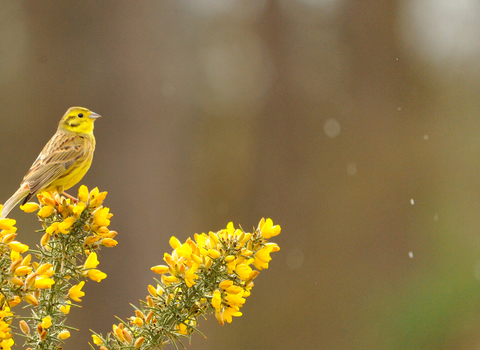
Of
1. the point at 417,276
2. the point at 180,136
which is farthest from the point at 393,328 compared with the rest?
the point at 180,136

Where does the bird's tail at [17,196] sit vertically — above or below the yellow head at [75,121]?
below

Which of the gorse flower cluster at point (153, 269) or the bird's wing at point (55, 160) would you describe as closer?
the gorse flower cluster at point (153, 269)

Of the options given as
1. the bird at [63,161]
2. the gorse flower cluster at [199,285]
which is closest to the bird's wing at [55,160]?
the bird at [63,161]

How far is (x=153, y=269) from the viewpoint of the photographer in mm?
635

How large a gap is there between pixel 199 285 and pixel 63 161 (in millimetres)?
628

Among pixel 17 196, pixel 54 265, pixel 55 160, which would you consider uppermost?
pixel 55 160

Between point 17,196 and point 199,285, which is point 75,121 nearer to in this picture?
point 17,196

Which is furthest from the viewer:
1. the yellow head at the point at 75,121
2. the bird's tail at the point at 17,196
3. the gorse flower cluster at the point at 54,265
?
the yellow head at the point at 75,121

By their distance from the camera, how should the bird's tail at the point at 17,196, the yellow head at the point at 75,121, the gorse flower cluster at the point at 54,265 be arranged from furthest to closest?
the yellow head at the point at 75,121, the bird's tail at the point at 17,196, the gorse flower cluster at the point at 54,265

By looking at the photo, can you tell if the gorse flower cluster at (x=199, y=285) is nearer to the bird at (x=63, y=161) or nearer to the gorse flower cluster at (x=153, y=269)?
the gorse flower cluster at (x=153, y=269)

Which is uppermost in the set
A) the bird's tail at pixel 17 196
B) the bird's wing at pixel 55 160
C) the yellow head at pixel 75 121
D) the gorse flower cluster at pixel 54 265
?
the yellow head at pixel 75 121

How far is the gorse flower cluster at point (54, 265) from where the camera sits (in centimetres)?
56

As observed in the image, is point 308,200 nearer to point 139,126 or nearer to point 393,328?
point 393,328

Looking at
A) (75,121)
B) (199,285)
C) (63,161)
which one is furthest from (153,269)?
(75,121)
